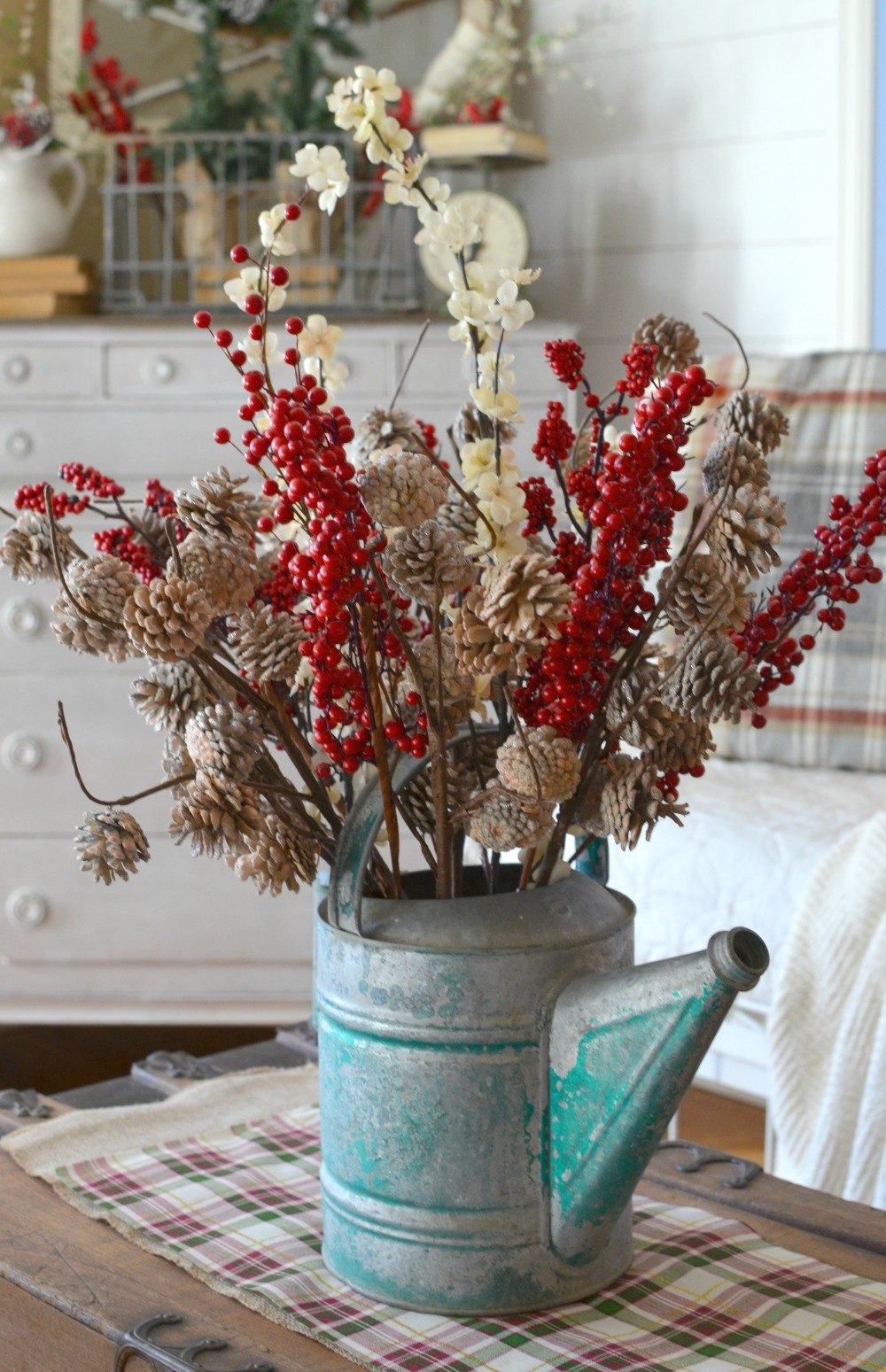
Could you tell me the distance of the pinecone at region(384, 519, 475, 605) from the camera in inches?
24.7

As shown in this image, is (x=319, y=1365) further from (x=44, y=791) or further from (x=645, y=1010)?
(x=44, y=791)

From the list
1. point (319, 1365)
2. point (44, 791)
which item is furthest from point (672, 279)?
point (319, 1365)

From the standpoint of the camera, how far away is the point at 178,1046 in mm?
2553

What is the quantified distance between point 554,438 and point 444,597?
0.29ft

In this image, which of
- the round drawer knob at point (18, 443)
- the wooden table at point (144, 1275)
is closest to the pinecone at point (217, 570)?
the wooden table at point (144, 1275)

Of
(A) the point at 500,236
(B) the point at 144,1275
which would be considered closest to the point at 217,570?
(B) the point at 144,1275

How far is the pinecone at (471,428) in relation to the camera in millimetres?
747

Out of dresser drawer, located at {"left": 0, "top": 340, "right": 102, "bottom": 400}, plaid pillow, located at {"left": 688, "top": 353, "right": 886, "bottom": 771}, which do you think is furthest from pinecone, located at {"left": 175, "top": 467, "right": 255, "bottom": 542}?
dresser drawer, located at {"left": 0, "top": 340, "right": 102, "bottom": 400}

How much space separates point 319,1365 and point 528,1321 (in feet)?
0.33

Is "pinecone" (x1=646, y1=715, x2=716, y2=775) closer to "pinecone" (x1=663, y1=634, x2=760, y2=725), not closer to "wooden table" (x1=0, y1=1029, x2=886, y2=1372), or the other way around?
"pinecone" (x1=663, y1=634, x2=760, y2=725)

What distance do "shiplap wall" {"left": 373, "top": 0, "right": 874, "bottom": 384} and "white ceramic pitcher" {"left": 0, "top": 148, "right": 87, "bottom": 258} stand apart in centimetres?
61

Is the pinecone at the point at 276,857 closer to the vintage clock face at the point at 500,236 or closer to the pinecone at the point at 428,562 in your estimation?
the pinecone at the point at 428,562

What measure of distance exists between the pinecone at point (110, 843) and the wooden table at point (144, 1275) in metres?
0.22

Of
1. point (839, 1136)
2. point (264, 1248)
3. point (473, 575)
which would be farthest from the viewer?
point (839, 1136)
